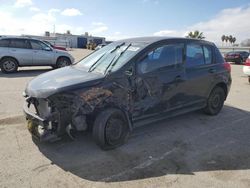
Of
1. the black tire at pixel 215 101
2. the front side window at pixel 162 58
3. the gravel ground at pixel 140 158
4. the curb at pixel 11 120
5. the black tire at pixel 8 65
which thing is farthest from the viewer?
the black tire at pixel 8 65

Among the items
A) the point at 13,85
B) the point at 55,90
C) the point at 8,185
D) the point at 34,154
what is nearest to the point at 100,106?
the point at 55,90

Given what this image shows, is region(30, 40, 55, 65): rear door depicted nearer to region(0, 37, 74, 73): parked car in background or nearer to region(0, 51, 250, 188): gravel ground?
region(0, 37, 74, 73): parked car in background

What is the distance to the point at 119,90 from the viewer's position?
4340 mm

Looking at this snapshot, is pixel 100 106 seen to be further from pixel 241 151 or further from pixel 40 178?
pixel 241 151

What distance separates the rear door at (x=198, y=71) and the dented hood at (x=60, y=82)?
6.82 feet

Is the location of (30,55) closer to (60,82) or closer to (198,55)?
(198,55)

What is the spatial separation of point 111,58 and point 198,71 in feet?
6.60

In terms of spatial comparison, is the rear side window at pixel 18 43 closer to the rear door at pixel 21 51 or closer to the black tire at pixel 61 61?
the rear door at pixel 21 51

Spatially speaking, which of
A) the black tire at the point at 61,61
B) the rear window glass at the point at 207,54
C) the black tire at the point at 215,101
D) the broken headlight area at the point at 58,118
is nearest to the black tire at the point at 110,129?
the broken headlight area at the point at 58,118

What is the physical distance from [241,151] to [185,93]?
5.02 feet

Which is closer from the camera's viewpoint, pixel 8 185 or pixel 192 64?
pixel 8 185

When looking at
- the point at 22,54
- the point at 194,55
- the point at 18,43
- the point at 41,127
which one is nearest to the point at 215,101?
the point at 194,55

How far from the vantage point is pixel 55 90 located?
3.95 metres

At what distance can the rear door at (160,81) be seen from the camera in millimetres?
4621
